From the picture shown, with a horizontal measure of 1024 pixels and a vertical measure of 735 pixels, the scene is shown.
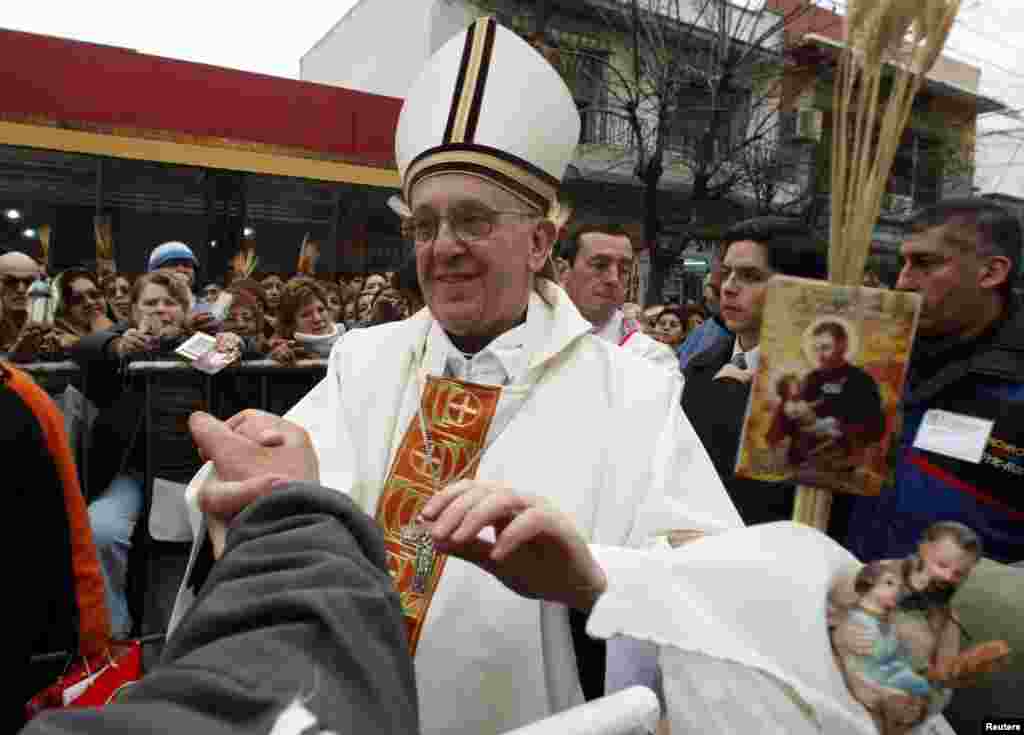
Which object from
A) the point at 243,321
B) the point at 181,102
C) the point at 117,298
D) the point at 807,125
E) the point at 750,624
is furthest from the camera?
the point at 181,102

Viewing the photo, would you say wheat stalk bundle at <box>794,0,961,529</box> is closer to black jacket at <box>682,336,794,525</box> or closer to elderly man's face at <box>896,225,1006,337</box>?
elderly man's face at <box>896,225,1006,337</box>

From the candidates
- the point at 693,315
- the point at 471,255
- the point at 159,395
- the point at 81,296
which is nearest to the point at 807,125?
the point at 471,255

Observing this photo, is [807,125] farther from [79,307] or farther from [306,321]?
[79,307]

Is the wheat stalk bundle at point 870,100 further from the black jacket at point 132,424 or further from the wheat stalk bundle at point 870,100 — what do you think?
the black jacket at point 132,424

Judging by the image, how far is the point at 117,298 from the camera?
20.6 ft

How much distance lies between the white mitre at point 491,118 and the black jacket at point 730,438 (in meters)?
0.90

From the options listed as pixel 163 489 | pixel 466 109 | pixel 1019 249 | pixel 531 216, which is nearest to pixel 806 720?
pixel 531 216

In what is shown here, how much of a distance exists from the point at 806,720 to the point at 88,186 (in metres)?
13.3

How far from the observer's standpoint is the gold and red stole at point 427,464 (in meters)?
1.67

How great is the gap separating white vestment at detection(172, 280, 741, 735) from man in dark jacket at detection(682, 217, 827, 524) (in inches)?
30.9

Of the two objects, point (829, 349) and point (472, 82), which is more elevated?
point (472, 82)

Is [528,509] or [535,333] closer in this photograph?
[528,509]

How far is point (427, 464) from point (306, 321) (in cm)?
278

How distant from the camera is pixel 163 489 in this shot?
3373 mm
